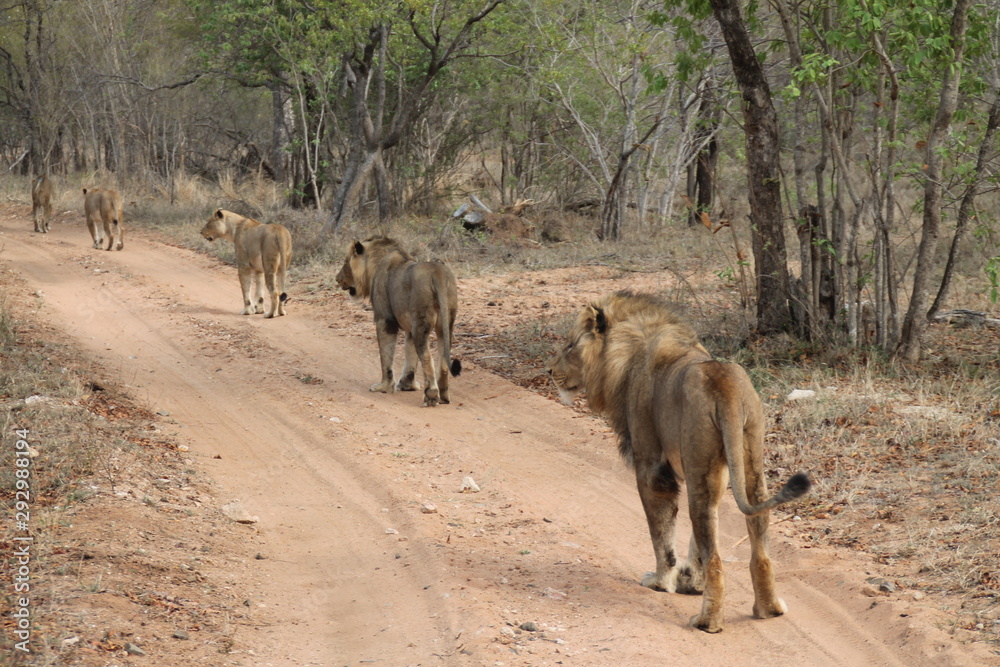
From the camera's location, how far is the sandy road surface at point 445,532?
461 cm

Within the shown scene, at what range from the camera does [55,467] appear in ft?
20.1

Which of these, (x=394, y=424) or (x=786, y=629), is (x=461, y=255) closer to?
(x=394, y=424)

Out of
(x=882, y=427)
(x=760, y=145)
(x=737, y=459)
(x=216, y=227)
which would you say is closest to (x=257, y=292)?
(x=216, y=227)

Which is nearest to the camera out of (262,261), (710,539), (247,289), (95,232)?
(710,539)

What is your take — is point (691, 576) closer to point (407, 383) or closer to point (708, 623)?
point (708, 623)

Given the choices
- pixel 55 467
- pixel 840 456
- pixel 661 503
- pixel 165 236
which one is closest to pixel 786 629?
pixel 661 503

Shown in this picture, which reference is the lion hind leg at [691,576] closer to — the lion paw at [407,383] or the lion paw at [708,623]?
the lion paw at [708,623]

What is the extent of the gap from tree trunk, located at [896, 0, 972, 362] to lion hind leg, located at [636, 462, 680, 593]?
5.07 metres

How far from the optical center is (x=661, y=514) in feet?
16.7

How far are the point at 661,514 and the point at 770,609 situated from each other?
2.31 ft

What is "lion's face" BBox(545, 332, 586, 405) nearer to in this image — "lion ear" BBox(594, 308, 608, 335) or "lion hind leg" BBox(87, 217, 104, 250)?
"lion ear" BBox(594, 308, 608, 335)

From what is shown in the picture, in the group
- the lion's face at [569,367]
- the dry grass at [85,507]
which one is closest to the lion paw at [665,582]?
the lion's face at [569,367]

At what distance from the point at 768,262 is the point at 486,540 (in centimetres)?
509

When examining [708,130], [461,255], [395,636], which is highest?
[708,130]
